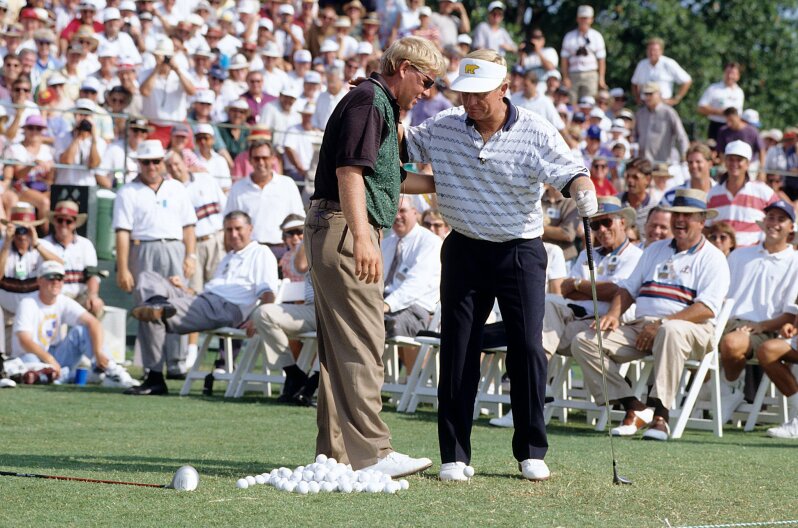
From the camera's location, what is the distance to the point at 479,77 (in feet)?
22.6

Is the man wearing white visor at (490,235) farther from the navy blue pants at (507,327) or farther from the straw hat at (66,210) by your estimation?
the straw hat at (66,210)

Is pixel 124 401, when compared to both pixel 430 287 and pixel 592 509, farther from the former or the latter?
pixel 592 509

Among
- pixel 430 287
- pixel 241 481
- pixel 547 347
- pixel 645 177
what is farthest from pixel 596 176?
pixel 241 481

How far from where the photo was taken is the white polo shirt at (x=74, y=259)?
555 inches

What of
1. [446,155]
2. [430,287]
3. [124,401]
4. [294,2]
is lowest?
[124,401]

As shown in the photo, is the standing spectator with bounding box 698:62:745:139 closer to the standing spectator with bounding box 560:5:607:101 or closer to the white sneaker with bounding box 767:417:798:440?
the standing spectator with bounding box 560:5:607:101

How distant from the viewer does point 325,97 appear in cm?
1762

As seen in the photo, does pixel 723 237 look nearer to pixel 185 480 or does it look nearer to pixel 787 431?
pixel 787 431

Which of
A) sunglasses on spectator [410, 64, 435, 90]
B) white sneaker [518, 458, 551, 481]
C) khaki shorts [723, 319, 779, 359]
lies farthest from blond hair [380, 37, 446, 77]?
khaki shorts [723, 319, 779, 359]

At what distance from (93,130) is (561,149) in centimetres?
942

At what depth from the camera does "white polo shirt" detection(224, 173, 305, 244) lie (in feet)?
46.8

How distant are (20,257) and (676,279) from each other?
6.71 meters

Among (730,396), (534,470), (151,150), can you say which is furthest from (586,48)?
(534,470)

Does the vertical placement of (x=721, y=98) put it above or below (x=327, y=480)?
above
